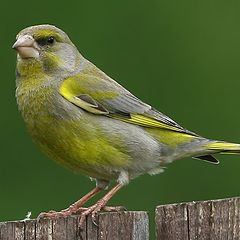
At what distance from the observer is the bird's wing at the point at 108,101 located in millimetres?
8125

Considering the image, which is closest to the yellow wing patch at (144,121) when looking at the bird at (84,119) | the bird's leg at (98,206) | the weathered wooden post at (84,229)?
the bird at (84,119)

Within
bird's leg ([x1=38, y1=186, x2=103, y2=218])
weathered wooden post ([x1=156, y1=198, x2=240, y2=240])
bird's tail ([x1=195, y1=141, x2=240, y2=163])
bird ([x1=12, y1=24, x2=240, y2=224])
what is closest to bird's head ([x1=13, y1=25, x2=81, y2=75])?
bird ([x1=12, y1=24, x2=240, y2=224])

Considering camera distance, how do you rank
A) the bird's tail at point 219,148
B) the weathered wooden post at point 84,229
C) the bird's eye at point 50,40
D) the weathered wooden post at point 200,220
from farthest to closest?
the bird's tail at point 219,148 → the bird's eye at point 50,40 → the weathered wooden post at point 84,229 → the weathered wooden post at point 200,220

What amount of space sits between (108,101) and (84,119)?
1.13ft

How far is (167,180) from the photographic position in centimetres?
1053

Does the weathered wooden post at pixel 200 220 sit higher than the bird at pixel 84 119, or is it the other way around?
the bird at pixel 84 119

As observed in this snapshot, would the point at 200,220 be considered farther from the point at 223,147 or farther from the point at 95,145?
the point at 223,147

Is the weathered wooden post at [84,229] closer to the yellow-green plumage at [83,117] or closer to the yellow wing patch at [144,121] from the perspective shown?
the yellow-green plumage at [83,117]

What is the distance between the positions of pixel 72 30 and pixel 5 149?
1.49 meters

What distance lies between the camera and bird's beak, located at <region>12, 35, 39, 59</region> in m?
8.02

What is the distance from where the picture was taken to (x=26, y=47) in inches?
318

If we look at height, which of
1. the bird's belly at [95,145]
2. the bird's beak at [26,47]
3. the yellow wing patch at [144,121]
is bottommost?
the bird's belly at [95,145]

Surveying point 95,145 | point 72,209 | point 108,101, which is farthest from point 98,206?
point 108,101

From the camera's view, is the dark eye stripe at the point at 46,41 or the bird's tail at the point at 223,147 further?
the bird's tail at the point at 223,147
